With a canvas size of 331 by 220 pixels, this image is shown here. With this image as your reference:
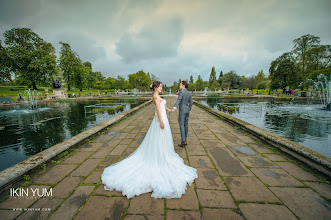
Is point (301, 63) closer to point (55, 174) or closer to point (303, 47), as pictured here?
point (303, 47)

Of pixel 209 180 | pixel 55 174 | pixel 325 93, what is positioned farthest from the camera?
pixel 325 93

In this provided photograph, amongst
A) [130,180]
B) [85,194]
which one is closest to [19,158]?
[85,194]

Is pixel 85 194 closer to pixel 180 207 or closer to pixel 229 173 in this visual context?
pixel 180 207

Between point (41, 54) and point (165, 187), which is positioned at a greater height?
point (41, 54)

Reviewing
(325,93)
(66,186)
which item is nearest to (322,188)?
(66,186)

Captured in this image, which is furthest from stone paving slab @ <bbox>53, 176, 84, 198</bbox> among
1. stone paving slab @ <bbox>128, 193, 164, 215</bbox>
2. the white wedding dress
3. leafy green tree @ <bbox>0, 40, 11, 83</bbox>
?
leafy green tree @ <bbox>0, 40, 11, 83</bbox>

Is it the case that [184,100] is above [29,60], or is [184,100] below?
below

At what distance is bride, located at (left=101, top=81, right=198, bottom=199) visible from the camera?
6.57ft

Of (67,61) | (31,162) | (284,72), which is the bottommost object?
(31,162)

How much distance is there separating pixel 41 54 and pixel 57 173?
39.4m

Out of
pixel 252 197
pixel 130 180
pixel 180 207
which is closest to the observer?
pixel 180 207

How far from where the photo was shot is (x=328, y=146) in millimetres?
4133

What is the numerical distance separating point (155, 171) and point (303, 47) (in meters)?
41.4

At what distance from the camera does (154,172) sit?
2.30m
